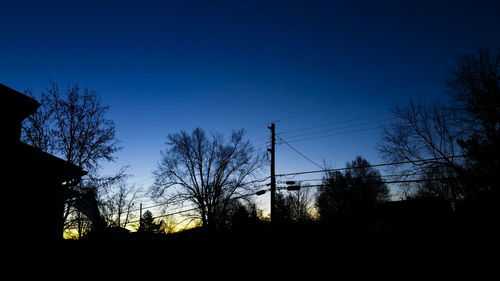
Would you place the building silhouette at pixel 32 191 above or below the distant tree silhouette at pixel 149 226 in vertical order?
above

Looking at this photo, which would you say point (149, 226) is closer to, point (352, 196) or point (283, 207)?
point (283, 207)

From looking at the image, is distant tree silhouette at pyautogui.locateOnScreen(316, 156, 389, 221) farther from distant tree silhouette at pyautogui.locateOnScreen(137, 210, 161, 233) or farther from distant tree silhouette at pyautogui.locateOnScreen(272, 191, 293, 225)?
distant tree silhouette at pyautogui.locateOnScreen(137, 210, 161, 233)

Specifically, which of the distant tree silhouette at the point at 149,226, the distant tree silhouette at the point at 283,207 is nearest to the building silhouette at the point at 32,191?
the distant tree silhouette at the point at 149,226

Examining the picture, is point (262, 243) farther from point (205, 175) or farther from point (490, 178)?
point (205, 175)

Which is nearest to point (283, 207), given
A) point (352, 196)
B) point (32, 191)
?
point (352, 196)

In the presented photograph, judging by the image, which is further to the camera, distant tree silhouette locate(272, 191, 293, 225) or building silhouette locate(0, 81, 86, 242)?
distant tree silhouette locate(272, 191, 293, 225)

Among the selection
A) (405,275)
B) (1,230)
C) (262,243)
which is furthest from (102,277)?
(405,275)

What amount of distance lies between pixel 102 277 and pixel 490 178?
2067 cm

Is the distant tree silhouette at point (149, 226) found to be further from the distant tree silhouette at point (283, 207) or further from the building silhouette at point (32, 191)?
the distant tree silhouette at point (283, 207)

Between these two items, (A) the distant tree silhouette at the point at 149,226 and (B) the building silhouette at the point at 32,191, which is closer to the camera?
(B) the building silhouette at the point at 32,191

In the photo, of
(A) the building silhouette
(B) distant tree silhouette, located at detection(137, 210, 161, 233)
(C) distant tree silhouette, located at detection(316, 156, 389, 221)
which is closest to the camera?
(A) the building silhouette

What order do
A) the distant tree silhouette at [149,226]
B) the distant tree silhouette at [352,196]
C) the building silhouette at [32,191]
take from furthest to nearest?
the distant tree silhouette at [352,196] → the distant tree silhouette at [149,226] → the building silhouette at [32,191]

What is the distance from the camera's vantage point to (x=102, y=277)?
26.5 feet

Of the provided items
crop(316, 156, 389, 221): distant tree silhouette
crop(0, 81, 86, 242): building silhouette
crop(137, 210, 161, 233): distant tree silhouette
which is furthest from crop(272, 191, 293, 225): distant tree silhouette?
crop(0, 81, 86, 242): building silhouette
